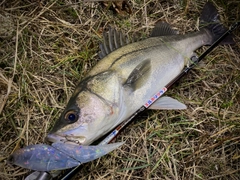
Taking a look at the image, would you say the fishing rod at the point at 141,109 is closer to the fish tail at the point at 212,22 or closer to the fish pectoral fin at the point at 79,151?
the fish tail at the point at 212,22

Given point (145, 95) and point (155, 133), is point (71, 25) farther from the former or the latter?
point (155, 133)

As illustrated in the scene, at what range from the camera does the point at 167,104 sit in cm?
286

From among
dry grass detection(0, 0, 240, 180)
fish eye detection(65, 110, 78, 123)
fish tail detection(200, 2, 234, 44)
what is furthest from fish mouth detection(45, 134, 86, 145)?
fish tail detection(200, 2, 234, 44)

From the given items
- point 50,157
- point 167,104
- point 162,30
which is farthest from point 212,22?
point 50,157

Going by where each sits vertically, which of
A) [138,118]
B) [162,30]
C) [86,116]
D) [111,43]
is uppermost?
[111,43]

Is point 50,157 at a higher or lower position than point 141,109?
higher

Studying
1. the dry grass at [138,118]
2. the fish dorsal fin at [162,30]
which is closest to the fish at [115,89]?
the fish dorsal fin at [162,30]

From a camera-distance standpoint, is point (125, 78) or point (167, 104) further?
point (167, 104)

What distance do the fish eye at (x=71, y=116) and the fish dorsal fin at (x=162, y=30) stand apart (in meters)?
1.37

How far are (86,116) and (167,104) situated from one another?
92cm

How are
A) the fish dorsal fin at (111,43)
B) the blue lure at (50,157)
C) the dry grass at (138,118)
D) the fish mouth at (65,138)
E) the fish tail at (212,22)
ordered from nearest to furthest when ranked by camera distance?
the blue lure at (50,157) < the fish mouth at (65,138) < the dry grass at (138,118) < the fish dorsal fin at (111,43) < the fish tail at (212,22)

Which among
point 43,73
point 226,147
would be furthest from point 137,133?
point 43,73

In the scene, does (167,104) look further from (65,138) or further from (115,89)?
(65,138)

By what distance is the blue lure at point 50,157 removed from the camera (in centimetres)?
214
